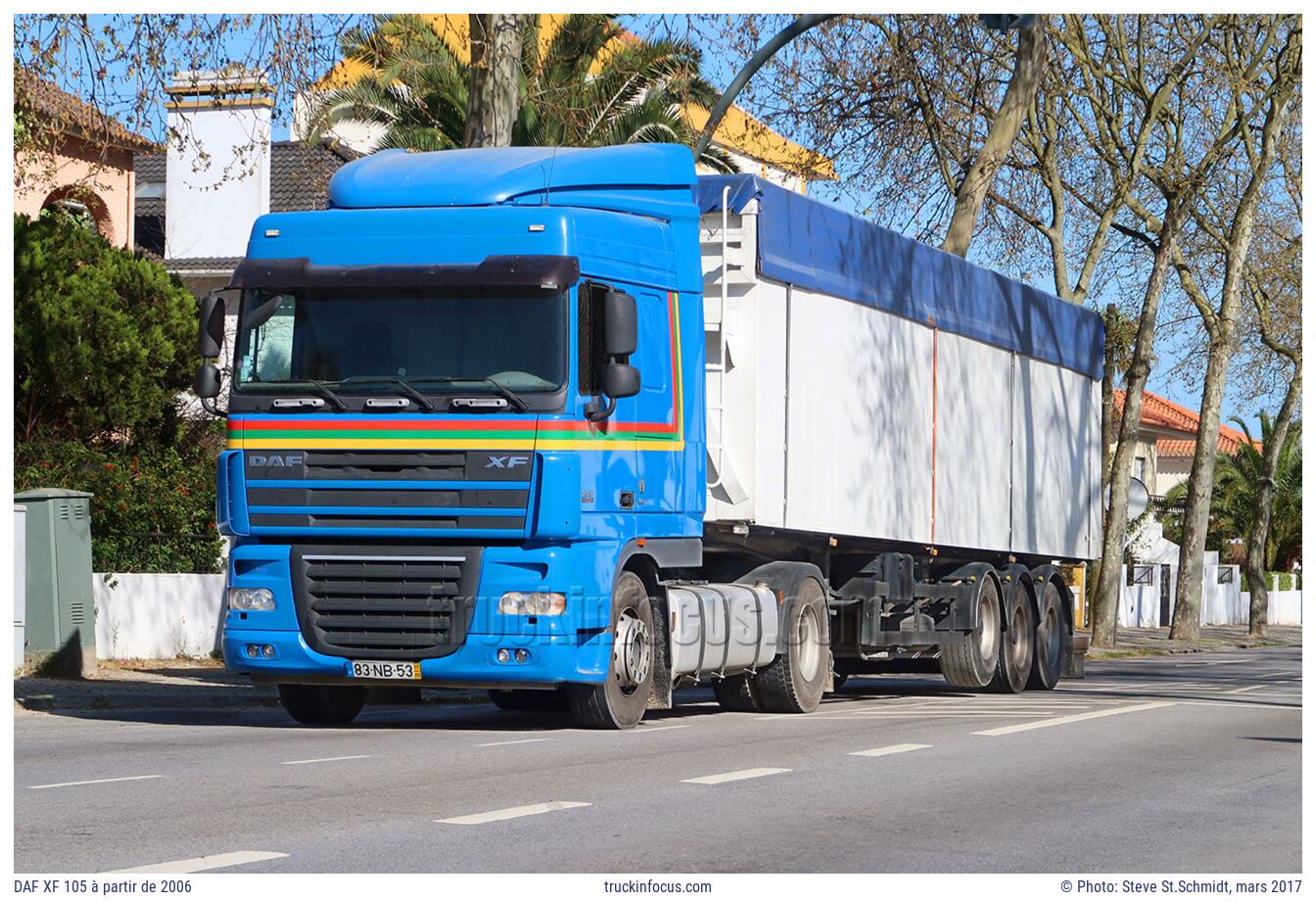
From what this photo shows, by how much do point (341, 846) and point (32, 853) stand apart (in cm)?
115

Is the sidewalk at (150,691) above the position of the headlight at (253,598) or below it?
below

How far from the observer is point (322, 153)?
45812 mm

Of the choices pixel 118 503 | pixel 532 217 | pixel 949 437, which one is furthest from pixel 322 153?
pixel 532 217

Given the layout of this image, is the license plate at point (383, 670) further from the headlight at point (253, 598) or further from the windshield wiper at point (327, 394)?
the windshield wiper at point (327, 394)

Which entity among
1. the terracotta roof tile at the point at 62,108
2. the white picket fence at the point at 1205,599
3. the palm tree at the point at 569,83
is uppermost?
the palm tree at the point at 569,83

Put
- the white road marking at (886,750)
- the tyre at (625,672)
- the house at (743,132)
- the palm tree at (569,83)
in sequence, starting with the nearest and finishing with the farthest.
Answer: the white road marking at (886,750), the tyre at (625,672), the house at (743,132), the palm tree at (569,83)

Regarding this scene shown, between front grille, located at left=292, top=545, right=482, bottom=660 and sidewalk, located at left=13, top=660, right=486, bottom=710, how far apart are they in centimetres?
412

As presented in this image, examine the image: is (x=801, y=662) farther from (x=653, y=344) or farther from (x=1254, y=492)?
(x=1254, y=492)

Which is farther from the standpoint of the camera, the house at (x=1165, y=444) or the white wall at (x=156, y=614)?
the house at (x=1165, y=444)

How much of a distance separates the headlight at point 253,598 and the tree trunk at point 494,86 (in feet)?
25.6

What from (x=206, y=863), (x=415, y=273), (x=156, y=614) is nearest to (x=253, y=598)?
(x=415, y=273)

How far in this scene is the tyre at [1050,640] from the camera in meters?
22.1

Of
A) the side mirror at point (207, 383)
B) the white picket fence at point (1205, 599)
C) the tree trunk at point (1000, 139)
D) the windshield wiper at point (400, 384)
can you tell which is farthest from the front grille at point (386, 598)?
the white picket fence at point (1205, 599)

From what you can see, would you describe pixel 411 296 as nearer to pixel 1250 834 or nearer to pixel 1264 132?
pixel 1250 834
